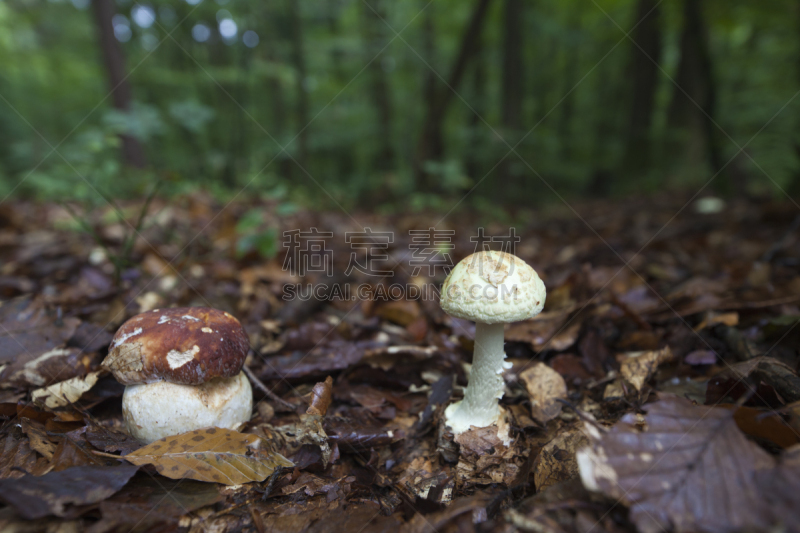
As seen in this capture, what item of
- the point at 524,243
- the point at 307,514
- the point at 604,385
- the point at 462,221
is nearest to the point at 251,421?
the point at 307,514

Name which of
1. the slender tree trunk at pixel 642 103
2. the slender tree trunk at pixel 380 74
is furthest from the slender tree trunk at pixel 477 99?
the slender tree trunk at pixel 642 103

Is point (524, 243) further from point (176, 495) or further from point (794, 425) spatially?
point (176, 495)

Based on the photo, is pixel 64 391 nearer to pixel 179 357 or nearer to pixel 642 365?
pixel 179 357

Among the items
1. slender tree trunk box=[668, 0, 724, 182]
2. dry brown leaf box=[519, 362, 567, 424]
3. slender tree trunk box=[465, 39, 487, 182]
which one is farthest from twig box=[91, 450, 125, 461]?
slender tree trunk box=[465, 39, 487, 182]

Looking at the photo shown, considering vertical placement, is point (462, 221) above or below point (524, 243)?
above

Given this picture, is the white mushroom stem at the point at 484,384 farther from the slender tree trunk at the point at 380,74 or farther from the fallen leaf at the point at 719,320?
the slender tree trunk at the point at 380,74

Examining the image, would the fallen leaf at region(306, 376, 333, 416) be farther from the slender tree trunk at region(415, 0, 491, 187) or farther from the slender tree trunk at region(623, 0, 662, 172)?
the slender tree trunk at region(623, 0, 662, 172)
